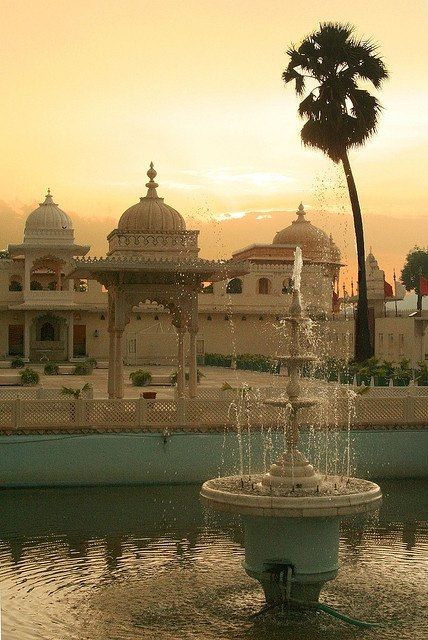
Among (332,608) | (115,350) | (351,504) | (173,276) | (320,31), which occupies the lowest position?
(332,608)

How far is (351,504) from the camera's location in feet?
37.5

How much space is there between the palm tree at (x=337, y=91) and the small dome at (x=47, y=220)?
2851cm

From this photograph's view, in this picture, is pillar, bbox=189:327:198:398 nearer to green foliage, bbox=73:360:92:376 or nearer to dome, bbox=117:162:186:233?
dome, bbox=117:162:186:233

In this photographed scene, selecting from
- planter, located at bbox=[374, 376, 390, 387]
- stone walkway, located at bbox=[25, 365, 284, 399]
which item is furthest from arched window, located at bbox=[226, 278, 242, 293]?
planter, located at bbox=[374, 376, 390, 387]

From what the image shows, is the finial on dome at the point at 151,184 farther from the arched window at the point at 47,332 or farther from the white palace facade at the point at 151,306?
the arched window at the point at 47,332

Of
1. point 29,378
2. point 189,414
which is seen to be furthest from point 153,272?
point 29,378

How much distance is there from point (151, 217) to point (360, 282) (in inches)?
408

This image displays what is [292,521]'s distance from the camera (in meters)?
11.4

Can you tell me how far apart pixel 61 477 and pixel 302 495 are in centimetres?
911

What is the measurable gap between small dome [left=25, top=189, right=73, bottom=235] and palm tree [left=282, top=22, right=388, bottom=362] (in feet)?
93.5

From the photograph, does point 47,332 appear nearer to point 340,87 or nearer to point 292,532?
point 340,87

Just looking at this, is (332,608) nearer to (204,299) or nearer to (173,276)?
(173,276)

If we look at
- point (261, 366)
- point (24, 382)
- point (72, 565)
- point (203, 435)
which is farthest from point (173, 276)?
point (261, 366)

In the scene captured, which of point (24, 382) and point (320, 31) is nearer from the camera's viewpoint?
point (320, 31)
